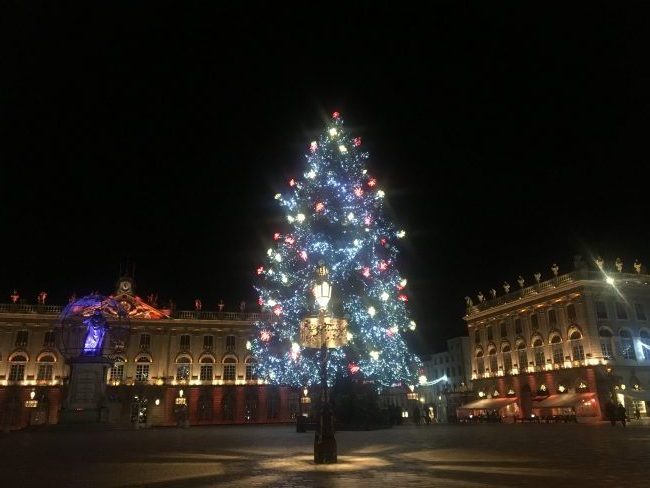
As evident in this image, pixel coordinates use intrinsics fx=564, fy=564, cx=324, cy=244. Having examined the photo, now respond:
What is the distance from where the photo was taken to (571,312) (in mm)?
53125

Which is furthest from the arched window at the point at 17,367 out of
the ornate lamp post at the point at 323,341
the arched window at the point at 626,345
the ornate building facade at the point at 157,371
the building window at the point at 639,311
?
the building window at the point at 639,311

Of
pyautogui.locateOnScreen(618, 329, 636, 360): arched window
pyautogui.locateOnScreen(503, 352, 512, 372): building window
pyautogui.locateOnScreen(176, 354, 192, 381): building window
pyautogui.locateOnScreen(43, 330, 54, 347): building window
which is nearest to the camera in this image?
pyautogui.locateOnScreen(618, 329, 636, 360): arched window

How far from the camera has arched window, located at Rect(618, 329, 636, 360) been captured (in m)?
50.9

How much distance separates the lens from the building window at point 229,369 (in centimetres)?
6706

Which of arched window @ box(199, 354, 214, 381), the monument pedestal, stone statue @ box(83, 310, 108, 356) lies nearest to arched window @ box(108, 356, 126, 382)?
arched window @ box(199, 354, 214, 381)

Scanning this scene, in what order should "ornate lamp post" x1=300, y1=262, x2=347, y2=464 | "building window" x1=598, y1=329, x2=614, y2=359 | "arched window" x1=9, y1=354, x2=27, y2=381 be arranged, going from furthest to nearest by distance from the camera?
"arched window" x1=9, y1=354, x2=27, y2=381 < "building window" x1=598, y1=329, x2=614, y2=359 < "ornate lamp post" x1=300, y1=262, x2=347, y2=464

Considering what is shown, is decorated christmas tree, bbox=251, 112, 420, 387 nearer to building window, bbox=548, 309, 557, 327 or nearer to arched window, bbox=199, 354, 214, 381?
building window, bbox=548, 309, 557, 327

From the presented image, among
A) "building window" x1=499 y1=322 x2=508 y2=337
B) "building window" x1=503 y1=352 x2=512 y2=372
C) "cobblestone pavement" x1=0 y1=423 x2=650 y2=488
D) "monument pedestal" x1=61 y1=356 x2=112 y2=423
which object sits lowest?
"cobblestone pavement" x1=0 y1=423 x2=650 y2=488

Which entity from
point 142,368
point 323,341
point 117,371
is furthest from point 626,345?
point 117,371

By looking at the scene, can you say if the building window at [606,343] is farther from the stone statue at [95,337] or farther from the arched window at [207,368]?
the arched window at [207,368]

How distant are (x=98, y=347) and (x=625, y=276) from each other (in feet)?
154

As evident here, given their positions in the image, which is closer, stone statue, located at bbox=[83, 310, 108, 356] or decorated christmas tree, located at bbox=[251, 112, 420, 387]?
decorated christmas tree, located at bbox=[251, 112, 420, 387]

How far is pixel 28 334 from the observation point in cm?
6253

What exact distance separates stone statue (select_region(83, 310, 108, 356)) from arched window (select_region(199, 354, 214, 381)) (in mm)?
34087
